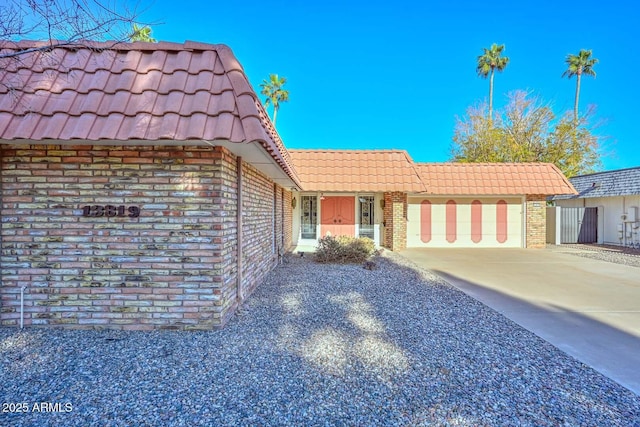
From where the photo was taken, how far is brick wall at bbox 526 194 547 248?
1511 cm

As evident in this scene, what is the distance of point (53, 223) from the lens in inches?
171

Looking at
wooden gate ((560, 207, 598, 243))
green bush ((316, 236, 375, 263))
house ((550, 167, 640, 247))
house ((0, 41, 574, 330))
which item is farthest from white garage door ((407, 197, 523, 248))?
house ((0, 41, 574, 330))

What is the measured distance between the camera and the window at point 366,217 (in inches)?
577

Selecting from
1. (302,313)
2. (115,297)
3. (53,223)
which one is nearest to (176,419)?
(115,297)

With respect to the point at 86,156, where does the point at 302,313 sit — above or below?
below

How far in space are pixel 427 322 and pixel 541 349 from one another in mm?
1431

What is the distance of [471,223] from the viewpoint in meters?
15.5

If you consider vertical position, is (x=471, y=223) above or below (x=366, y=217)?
below

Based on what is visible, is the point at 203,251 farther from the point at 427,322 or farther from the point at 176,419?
the point at 427,322

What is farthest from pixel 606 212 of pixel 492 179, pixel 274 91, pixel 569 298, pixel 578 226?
pixel 274 91

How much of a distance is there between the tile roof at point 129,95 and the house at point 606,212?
18.5 meters

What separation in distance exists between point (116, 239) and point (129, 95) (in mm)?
1863

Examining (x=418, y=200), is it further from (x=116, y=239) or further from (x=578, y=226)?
(x=116, y=239)

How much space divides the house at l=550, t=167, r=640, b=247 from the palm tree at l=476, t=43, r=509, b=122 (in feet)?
53.7
